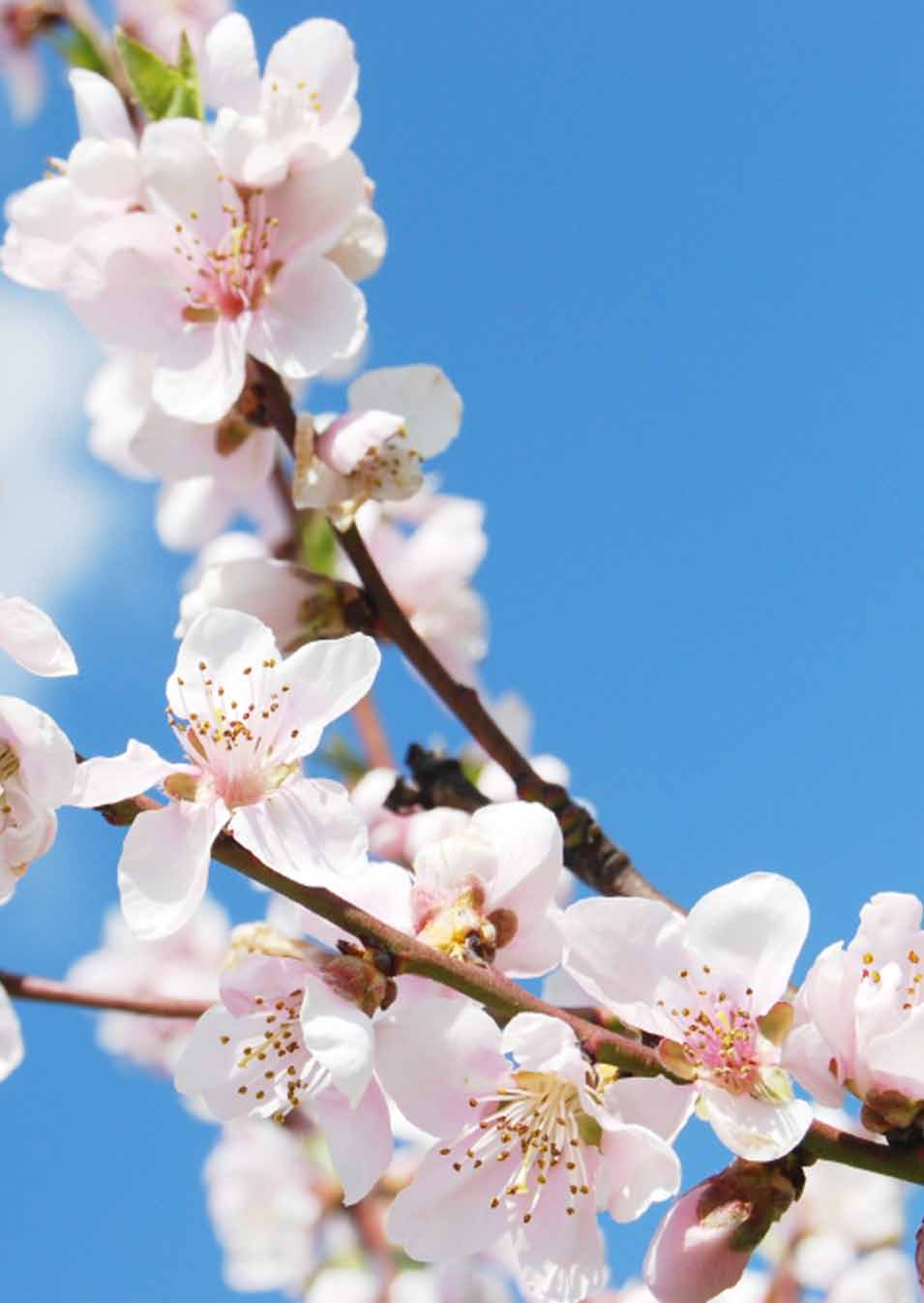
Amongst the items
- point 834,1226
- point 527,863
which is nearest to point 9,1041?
point 527,863

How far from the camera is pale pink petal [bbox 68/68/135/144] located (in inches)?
92.6

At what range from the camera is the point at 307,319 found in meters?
2.29

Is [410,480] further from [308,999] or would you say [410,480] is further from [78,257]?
[308,999]

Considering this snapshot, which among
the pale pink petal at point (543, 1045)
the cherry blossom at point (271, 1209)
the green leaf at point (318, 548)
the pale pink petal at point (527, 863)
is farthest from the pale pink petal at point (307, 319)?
the cherry blossom at point (271, 1209)

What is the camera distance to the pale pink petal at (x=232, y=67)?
2303 millimetres

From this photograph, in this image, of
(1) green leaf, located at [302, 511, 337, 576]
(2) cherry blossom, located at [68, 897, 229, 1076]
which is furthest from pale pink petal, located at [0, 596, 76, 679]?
(2) cherry blossom, located at [68, 897, 229, 1076]

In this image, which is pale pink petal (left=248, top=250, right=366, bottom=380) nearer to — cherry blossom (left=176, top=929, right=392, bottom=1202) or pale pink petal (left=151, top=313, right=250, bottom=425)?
pale pink petal (left=151, top=313, right=250, bottom=425)

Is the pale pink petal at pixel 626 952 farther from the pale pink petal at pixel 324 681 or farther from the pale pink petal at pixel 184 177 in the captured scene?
the pale pink petal at pixel 184 177

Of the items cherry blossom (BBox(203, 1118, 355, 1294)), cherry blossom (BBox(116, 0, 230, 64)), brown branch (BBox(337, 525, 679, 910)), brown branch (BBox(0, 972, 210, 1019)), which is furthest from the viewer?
cherry blossom (BBox(203, 1118, 355, 1294))

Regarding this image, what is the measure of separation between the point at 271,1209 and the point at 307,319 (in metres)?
3.45

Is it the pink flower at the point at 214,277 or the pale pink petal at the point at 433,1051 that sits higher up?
the pink flower at the point at 214,277

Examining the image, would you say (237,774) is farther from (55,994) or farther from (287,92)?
(287,92)

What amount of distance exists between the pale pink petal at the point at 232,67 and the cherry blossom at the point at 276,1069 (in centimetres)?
134

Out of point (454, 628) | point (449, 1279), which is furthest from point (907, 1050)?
point (449, 1279)
